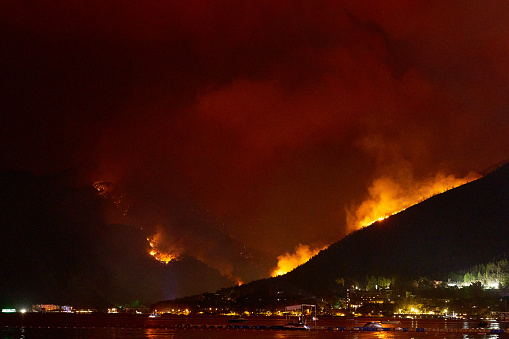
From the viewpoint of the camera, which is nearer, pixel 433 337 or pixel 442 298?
pixel 433 337

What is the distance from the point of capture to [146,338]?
9819 cm

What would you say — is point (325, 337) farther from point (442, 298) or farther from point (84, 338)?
point (442, 298)

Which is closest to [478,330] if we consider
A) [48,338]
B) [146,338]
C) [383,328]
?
[383,328]

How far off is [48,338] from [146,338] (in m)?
13.4

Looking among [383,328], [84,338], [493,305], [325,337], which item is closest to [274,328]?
[383,328]

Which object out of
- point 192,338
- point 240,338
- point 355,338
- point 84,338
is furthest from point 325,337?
point 84,338

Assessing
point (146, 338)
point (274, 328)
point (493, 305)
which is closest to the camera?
point (146, 338)

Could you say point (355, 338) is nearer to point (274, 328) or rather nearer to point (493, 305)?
point (274, 328)

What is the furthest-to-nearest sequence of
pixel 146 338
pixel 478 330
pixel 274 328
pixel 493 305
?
1. pixel 493 305
2. pixel 274 328
3. pixel 478 330
4. pixel 146 338

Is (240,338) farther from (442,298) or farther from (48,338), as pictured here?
(442,298)

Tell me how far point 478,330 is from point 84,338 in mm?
63061

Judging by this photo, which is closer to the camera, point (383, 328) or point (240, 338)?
point (240, 338)

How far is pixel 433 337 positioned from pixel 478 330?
25510 mm

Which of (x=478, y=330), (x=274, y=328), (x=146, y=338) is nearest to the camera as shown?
(x=146, y=338)
